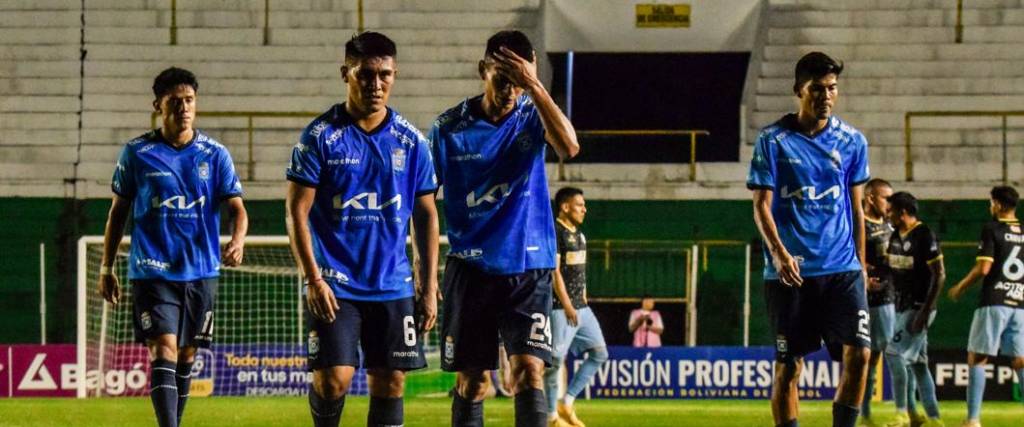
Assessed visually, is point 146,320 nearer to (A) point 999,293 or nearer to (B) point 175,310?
(B) point 175,310

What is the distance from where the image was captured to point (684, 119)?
26797mm

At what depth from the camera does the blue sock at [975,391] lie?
491 inches

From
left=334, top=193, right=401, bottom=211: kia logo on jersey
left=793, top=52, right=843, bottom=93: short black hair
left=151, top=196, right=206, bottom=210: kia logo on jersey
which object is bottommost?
left=151, top=196, right=206, bottom=210: kia logo on jersey

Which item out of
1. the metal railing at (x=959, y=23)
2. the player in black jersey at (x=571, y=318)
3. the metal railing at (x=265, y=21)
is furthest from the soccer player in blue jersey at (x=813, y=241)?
the metal railing at (x=959, y=23)

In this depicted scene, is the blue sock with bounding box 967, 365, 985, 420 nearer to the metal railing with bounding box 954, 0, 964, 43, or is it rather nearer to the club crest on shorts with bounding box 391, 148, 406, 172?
the club crest on shorts with bounding box 391, 148, 406, 172

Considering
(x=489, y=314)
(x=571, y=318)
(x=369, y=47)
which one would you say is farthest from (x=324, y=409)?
(x=571, y=318)

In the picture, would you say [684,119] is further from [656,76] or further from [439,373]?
[439,373]

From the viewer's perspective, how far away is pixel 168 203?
29.8 ft

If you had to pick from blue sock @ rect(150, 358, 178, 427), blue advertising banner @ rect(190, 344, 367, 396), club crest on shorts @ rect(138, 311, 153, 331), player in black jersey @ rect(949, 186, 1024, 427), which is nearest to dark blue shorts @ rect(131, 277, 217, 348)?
club crest on shorts @ rect(138, 311, 153, 331)

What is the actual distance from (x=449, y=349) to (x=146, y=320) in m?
2.62

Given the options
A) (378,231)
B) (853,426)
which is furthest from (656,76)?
(378,231)

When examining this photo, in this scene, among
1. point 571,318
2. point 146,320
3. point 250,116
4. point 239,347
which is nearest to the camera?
point 146,320

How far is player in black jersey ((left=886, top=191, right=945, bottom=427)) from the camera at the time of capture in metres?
12.5

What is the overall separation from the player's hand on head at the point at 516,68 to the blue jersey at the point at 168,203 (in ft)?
9.90
